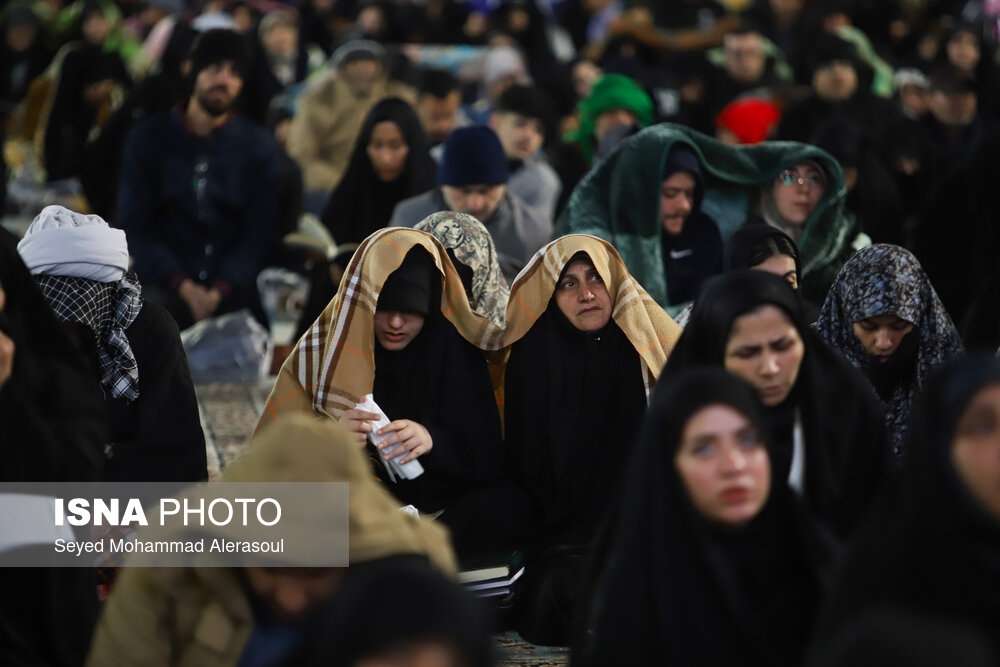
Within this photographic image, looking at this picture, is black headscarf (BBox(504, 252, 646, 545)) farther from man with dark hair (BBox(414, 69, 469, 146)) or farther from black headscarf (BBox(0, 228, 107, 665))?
man with dark hair (BBox(414, 69, 469, 146))

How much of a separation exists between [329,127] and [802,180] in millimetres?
3592

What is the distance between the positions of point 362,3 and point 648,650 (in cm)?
1087

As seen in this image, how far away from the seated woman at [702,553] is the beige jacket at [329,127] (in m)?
6.14

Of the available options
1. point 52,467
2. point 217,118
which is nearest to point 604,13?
point 217,118

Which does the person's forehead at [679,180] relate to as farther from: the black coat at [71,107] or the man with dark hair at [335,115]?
the black coat at [71,107]

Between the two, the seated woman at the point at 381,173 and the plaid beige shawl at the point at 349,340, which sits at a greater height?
the seated woman at the point at 381,173

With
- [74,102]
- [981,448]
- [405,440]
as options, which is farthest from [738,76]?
[981,448]

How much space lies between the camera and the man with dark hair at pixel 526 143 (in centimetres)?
685

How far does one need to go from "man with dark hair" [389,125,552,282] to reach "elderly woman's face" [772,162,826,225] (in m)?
0.95

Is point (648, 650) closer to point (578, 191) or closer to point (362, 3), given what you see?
point (578, 191)

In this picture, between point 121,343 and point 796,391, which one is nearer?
point 796,391

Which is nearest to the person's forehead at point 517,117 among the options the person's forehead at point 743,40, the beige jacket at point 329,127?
the beige jacket at point 329,127

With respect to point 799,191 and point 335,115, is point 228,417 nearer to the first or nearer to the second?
point 799,191

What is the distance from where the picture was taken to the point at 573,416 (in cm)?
405
